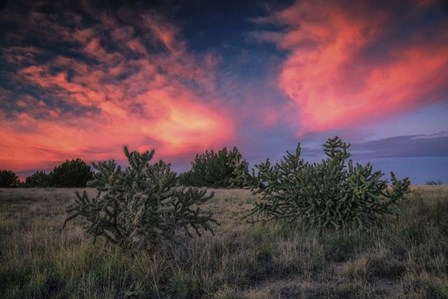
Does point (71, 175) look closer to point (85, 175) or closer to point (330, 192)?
point (85, 175)

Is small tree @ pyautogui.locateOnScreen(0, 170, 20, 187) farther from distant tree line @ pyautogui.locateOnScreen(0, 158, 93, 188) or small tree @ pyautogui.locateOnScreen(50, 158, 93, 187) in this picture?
small tree @ pyautogui.locateOnScreen(50, 158, 93, 187)

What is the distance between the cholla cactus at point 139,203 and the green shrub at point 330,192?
10.3ft

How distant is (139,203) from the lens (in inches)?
225

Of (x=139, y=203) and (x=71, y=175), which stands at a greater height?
(x=71, y=175)

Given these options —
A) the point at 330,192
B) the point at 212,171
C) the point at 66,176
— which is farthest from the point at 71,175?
the point at 330,192

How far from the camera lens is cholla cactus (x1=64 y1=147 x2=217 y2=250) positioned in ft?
18.9

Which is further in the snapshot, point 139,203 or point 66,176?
point 66,176

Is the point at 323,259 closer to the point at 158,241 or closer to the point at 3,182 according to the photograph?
the point at 158,241

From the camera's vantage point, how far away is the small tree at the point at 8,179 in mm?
40787

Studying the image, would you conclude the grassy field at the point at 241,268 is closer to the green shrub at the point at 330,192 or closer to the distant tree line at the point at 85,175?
the green shrub at the point at 330,192

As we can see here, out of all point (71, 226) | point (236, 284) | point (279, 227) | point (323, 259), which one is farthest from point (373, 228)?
point (71, 226)

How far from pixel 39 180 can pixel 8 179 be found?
11.9ft

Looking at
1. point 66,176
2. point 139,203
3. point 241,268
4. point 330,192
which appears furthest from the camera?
point 66,176

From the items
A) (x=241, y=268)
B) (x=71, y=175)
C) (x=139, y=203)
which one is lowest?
(x=241, y=268)
